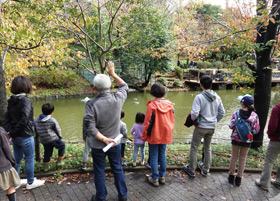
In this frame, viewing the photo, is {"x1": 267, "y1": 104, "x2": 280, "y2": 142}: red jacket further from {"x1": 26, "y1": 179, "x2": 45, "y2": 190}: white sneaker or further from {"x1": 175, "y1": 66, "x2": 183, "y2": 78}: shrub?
{"x1": 175, "y1": 66, "x2": 183, "y2": 78}: shrub

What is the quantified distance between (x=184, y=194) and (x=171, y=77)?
20254 millimetres

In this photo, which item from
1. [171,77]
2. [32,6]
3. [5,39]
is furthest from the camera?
[171,77]

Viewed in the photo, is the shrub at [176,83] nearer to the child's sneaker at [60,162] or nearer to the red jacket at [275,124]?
the red jacket at [275,124]

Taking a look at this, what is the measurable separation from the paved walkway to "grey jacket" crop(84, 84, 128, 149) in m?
1.00

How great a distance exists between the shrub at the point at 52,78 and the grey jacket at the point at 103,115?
15237 millimetres

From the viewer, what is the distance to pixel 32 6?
398 centimetres

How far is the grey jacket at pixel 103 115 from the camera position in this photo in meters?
2.30

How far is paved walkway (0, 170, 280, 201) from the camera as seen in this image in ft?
9.19

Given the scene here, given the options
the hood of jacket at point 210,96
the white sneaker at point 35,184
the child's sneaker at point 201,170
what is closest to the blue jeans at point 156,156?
the child's sneaker at point 201,170

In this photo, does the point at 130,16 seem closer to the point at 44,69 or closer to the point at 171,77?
the point at 44,69

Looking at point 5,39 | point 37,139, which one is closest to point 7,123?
point 37,139

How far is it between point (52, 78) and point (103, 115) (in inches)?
620

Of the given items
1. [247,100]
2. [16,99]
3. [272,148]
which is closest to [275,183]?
[272,148]

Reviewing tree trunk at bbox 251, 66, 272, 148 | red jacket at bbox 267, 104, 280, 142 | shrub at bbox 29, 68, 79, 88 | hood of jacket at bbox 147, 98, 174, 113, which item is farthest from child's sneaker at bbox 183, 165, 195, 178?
shrub at bbox 29, 68, 79, 88
